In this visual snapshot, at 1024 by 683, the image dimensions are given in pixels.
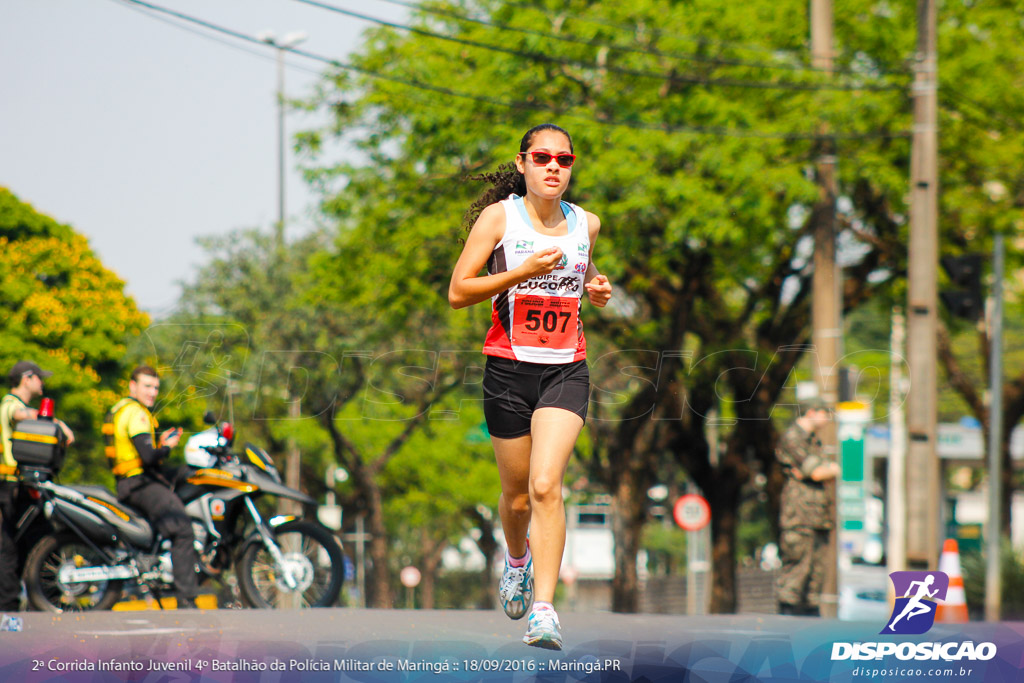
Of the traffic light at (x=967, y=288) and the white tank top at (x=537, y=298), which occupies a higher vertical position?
the traffic light at (x=967, y=288)

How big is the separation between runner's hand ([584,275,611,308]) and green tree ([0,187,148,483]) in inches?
257

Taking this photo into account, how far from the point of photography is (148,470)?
8.05m

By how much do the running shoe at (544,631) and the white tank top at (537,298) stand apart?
0.98 meters

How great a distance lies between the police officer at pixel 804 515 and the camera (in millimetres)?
10562

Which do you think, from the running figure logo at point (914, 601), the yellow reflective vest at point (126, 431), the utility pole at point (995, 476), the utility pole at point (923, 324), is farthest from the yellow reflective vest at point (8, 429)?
the utility pole at point (995, 476)

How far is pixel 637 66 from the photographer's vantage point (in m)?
17.9

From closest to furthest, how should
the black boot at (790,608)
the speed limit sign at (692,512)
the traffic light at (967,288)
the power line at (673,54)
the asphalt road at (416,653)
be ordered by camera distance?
1. the asphalt road at (416,653)
2. the black boot at (790,608)
3. the traffic light at (967,288)
4. the power line at (673,54)
5. the speed limit sign at (692,512)

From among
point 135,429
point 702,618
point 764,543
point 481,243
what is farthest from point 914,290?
point 764,543

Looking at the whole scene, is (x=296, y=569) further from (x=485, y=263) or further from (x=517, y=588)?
(x=485, y=263)

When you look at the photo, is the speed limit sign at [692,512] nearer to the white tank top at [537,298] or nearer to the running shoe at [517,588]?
the running shoe at [517,588]

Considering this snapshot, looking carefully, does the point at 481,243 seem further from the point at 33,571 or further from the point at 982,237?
the point at 982,237

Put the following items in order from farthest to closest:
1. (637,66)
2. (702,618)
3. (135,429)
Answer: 1. (637,66)
2. (135,429)
3. (702,618)

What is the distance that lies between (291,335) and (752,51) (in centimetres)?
1134

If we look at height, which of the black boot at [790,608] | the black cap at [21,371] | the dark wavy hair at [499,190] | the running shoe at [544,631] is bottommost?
the black boot at [790,608]
